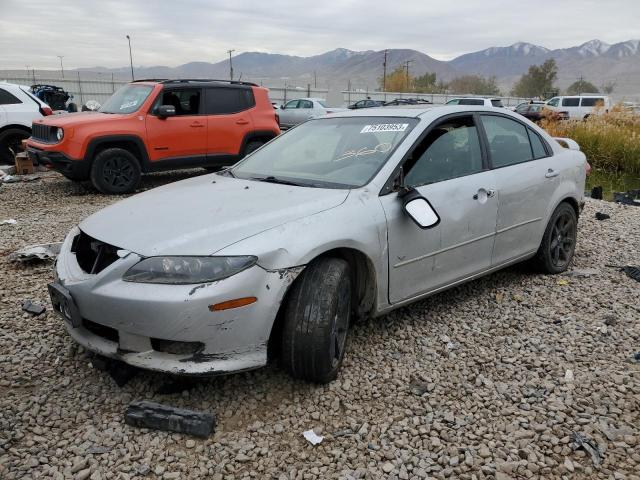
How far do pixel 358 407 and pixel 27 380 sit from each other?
189cm

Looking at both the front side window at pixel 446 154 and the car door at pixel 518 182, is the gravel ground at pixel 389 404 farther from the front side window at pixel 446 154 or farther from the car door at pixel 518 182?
the front side window at pixel 446 154

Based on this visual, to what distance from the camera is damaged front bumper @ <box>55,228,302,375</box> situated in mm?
2541

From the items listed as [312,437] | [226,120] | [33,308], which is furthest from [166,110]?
[312,437]

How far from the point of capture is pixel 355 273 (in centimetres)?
325

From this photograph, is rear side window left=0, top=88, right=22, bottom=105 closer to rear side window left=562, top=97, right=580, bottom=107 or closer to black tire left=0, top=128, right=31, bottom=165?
black tire left=0, top=128, right=31, bottom=165

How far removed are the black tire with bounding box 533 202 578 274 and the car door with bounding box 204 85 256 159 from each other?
20.2 feet

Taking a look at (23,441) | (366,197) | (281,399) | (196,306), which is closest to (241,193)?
(366,197)

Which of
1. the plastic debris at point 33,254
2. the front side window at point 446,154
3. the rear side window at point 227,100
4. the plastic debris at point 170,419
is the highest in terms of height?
the rear side window at point 227,100

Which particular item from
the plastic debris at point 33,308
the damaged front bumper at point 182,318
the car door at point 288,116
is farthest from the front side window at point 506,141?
the car door at point 288,116

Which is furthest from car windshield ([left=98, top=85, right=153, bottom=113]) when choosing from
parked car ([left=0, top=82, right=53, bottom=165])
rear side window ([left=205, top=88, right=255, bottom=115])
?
parked car ([left=0, top=82, right=53, bottom=165])

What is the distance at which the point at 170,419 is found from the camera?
2639 millimetres

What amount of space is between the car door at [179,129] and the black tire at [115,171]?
37 cm

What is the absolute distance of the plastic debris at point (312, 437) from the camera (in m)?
2.61

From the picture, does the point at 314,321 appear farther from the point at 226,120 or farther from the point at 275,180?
the point at 226,120
